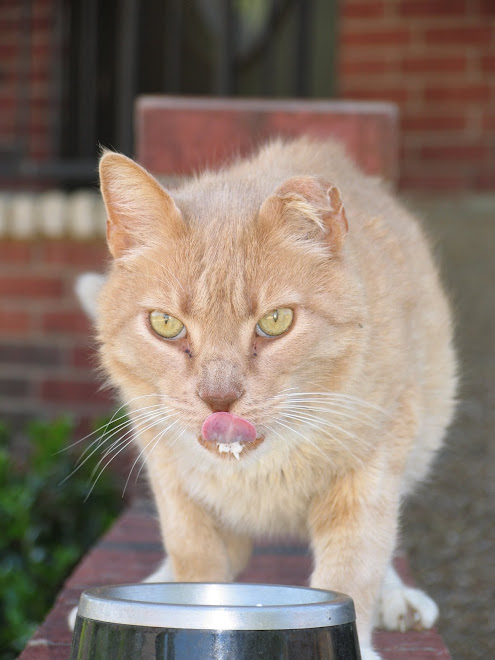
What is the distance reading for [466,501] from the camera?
11.6 feet

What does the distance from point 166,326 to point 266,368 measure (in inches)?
9.2

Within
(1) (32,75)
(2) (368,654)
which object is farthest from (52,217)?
(2) (368,654)

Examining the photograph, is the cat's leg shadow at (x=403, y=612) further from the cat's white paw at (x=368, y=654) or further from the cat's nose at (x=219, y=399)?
the cat's nose at (x=219, y=399)

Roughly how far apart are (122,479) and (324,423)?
2661 mm

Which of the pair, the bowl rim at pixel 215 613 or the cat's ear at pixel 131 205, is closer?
the bowl rim at pixel 215 613

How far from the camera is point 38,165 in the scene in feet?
16.8

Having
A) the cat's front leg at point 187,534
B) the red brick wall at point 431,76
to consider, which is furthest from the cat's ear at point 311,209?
the red brick wall at point 431,76

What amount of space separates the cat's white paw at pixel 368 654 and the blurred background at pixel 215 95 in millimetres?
1504

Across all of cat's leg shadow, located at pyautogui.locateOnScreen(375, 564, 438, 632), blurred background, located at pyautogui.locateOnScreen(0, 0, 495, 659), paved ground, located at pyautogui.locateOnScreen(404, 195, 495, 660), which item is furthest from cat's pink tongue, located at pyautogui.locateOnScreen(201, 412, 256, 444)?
blurred background, located at pyautogui.locateOnScreen(0, 0, 495, 659)

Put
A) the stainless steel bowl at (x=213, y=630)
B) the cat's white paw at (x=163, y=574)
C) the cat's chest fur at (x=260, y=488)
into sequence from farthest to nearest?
the cat's white paw at (x=163, y=574) → the cat's chest fur at (x=260, y=488) → the stainless steel bowl at (x=213, y=630)

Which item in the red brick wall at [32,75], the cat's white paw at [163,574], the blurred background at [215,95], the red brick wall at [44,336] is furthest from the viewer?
the red brick wall at [32,75]

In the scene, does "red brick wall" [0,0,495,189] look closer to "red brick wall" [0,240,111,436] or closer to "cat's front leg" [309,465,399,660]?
"red brick wall" [0,240,111,436]

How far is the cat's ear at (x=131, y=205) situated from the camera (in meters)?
1.99

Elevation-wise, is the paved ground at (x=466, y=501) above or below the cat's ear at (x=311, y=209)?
below
